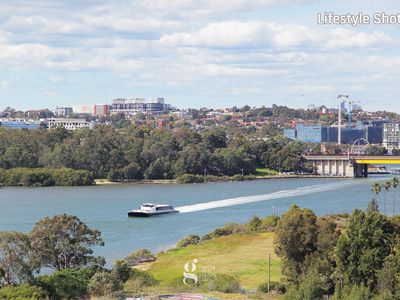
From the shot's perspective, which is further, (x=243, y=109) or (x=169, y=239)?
(x=243, y=109)

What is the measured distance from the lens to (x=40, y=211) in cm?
3591

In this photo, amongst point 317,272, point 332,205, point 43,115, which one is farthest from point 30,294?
point 43,115

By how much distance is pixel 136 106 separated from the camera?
540ft

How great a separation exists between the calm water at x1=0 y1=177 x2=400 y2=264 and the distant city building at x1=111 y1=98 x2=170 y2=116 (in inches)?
4213

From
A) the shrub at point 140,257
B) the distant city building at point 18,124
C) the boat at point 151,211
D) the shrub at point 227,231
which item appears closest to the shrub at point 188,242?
the shrub at point 227,231

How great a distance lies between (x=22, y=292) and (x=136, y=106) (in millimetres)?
148692

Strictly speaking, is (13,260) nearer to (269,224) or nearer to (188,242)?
(188,242)

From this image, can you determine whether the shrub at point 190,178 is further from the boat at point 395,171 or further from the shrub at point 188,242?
the shrub at point 188,242

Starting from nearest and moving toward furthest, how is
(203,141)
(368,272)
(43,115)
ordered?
(368,272) < (203,141) < (43,115)

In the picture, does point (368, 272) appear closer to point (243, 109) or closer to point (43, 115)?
point (43, 115)

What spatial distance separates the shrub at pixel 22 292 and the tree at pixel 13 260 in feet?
2.33

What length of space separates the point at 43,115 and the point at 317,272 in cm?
13039

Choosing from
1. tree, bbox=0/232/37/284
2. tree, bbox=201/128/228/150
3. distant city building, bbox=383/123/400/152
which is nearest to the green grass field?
tree, bbox=0/232/37/284

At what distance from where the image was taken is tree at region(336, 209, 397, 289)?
58.3 ft
